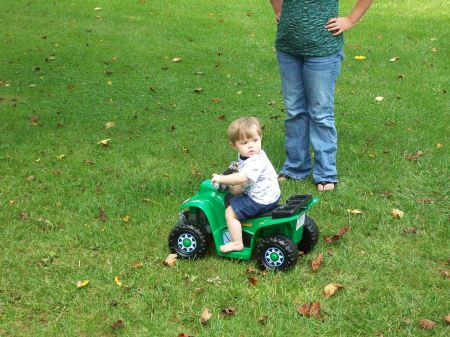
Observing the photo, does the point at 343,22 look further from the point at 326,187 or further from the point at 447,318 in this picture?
the point at 447,318

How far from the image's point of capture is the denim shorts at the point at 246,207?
13.5 feet

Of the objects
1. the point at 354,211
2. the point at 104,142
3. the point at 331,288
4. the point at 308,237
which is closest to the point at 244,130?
the point at 308,237

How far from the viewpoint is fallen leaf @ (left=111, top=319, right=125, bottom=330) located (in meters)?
3.61

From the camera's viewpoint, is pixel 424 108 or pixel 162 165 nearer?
pixel 162 165

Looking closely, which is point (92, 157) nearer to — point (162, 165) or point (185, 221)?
point (162, 165)

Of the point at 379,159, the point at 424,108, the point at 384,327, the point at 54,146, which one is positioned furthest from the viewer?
the point at 424,108

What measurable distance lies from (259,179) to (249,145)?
0.23 metres

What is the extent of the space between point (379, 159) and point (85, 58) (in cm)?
541

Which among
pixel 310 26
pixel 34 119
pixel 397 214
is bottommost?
pixel 34 119

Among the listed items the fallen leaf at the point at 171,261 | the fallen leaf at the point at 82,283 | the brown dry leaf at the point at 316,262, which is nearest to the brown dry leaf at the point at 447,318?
the brown dry leaf at the point at 316,262

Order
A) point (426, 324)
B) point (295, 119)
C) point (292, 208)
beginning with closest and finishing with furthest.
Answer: point (426, 324)
point (292, 208)
point (295, 119)

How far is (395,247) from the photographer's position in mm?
4410

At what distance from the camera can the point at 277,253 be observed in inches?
160

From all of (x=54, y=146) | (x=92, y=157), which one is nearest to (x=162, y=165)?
(x=92, y=157)
